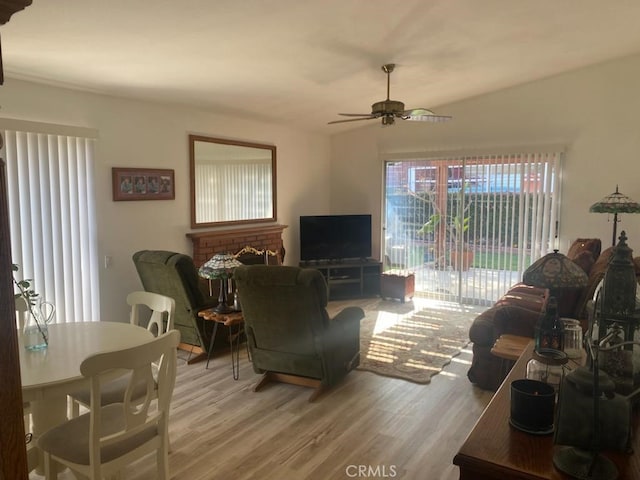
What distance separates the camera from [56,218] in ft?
13.5

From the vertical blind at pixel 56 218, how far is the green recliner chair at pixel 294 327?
1782 millimetres

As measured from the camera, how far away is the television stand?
22.7ft

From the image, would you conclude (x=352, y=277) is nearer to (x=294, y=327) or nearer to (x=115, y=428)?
(x=294, y=327)

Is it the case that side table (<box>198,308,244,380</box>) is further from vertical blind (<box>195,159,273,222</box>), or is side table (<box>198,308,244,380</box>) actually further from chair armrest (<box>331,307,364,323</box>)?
vertical blind (<box>195,159,273,222</box>)

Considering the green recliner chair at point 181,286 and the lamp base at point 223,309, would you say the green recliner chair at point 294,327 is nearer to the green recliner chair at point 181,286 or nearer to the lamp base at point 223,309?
the lamp base at point 223,309

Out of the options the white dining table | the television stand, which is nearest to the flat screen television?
the television stand

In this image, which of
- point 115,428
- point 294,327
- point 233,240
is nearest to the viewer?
point 115,428

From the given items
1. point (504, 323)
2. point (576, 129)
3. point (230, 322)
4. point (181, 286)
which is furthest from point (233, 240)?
point (576, 129)

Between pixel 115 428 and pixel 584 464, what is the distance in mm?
2022

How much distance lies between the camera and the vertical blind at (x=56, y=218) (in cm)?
382

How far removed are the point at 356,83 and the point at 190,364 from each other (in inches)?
135

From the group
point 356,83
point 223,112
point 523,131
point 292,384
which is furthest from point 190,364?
point 523,131

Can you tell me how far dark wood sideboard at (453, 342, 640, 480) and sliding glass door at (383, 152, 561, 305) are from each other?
5069 millimetres

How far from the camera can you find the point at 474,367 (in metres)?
3.86
